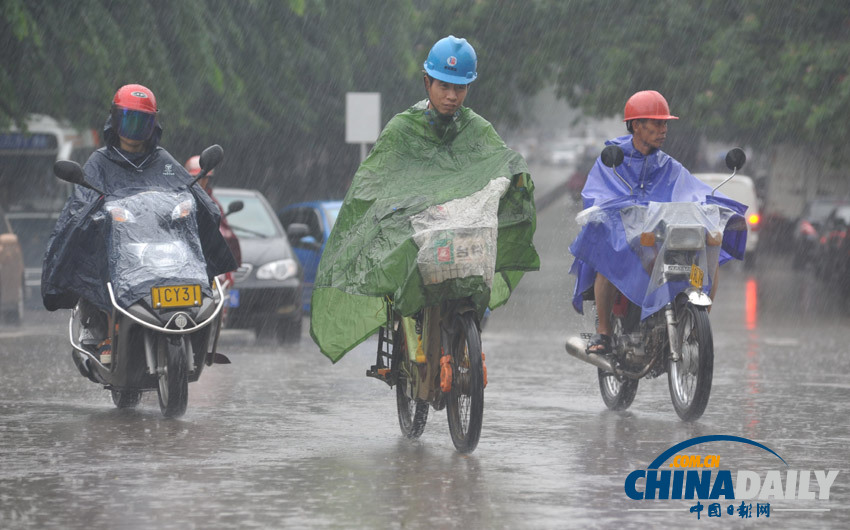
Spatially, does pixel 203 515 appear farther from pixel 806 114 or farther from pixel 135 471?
pixel 806 114

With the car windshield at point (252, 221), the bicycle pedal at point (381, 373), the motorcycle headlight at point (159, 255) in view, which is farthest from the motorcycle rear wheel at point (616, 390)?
the car windshield at point (252, 221)

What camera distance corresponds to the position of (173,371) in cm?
922

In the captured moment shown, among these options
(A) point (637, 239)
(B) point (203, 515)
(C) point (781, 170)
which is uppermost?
(A) point (637, 239)

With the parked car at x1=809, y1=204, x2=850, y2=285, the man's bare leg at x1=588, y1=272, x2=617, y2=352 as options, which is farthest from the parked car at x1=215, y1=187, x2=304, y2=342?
the parked car at x1=809, y1=204, x2=850, y2=285

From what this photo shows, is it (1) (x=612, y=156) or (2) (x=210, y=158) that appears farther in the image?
(2) (x=210, y=158)

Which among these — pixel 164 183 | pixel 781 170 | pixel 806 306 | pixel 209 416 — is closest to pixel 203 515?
pixel 209 416

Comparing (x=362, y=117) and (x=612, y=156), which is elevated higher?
(x=612, y=156)

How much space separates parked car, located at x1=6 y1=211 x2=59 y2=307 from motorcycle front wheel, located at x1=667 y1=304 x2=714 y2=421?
42.4 feet

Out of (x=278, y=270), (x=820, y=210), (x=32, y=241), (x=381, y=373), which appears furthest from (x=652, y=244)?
(x=820, y=210)

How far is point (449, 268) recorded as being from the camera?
7.64 metres

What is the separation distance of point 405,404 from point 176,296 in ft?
5.32

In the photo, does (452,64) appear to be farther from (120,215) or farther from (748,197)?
(748,197)

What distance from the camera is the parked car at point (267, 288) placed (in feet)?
51.2

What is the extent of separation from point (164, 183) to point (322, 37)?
18438 millimetres
